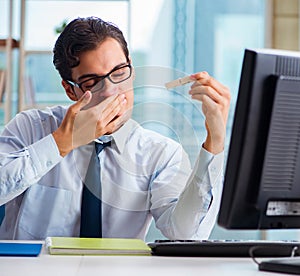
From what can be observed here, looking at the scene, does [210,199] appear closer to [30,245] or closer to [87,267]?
[30,245]

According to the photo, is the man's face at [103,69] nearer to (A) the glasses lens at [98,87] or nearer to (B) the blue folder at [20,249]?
(A) the glasses lens at [98,87]

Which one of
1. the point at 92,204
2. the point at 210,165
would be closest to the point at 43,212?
the point at 92,204

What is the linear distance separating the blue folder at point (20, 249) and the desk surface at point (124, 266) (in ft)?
0.08

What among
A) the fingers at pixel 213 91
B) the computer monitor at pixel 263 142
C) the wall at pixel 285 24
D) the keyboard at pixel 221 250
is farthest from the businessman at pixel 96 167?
the wall at pixel 285 24

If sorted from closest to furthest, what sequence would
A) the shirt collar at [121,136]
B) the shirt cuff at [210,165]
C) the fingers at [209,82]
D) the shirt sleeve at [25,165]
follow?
the fingers at [209,82] → the shirt cuff at [210,165] → the shirt sleeve at [25,165] → the shirt collar at [121,136]

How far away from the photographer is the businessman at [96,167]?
1.91m

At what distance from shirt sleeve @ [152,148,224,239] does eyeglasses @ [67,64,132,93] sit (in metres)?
0.35

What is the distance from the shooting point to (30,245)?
1619 millimetres

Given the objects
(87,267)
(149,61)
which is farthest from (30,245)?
(149,61)

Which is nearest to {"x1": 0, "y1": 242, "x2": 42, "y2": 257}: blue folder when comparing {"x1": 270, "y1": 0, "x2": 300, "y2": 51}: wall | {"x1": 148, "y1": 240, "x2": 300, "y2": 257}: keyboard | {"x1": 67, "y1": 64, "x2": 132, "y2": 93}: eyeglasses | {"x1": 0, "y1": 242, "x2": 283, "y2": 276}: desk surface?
{"x1": 0, "y1": 242, "x2": 283, "y2": 276}: desk surface

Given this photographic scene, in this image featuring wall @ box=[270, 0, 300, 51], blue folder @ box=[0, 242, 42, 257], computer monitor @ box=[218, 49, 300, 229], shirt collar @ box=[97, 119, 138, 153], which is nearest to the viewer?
computer monitor @ box=[218, 49, 300, 229]

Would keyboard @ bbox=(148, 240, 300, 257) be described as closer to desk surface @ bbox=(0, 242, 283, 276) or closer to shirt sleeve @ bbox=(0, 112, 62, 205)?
desk surface @ bbox=(0, 242, 283, 276)

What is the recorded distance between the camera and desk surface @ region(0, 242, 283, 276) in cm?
124

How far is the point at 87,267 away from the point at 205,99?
1.79 feet
